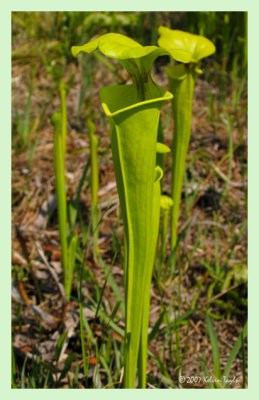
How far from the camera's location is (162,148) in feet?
2.80

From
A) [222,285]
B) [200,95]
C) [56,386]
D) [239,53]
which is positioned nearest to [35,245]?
[56,386]

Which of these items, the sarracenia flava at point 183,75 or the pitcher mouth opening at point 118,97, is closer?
the pitcher mouth opening at point 118,97

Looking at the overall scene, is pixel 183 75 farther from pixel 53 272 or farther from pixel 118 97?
pixel 53 272

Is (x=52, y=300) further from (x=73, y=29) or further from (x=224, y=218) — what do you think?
(x=73, y=29)

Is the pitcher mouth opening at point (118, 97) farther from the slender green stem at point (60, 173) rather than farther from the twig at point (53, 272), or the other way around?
the twig at point (53, 272)

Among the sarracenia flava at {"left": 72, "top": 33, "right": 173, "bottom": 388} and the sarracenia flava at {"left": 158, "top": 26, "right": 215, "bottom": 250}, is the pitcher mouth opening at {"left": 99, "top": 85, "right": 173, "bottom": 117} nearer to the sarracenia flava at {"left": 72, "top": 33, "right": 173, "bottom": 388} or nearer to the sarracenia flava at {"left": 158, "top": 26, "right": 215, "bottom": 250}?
the sarracenia flava at {"left": 72, "top": 33, "right": 173, "bottom": 388}

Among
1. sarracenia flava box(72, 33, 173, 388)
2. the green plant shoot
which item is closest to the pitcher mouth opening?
sarracenia flava box(72, 33, 173, 388)

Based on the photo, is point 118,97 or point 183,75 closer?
point 118,97

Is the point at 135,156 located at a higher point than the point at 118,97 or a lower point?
lower

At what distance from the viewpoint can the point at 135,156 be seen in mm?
749

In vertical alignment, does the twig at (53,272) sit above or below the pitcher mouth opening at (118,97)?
below

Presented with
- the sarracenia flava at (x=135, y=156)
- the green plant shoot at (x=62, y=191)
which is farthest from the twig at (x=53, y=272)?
the sarracenia flava at (x=135, y=156)

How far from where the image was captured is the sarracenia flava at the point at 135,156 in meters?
0.72

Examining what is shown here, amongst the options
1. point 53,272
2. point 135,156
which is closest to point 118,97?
point 135,156
